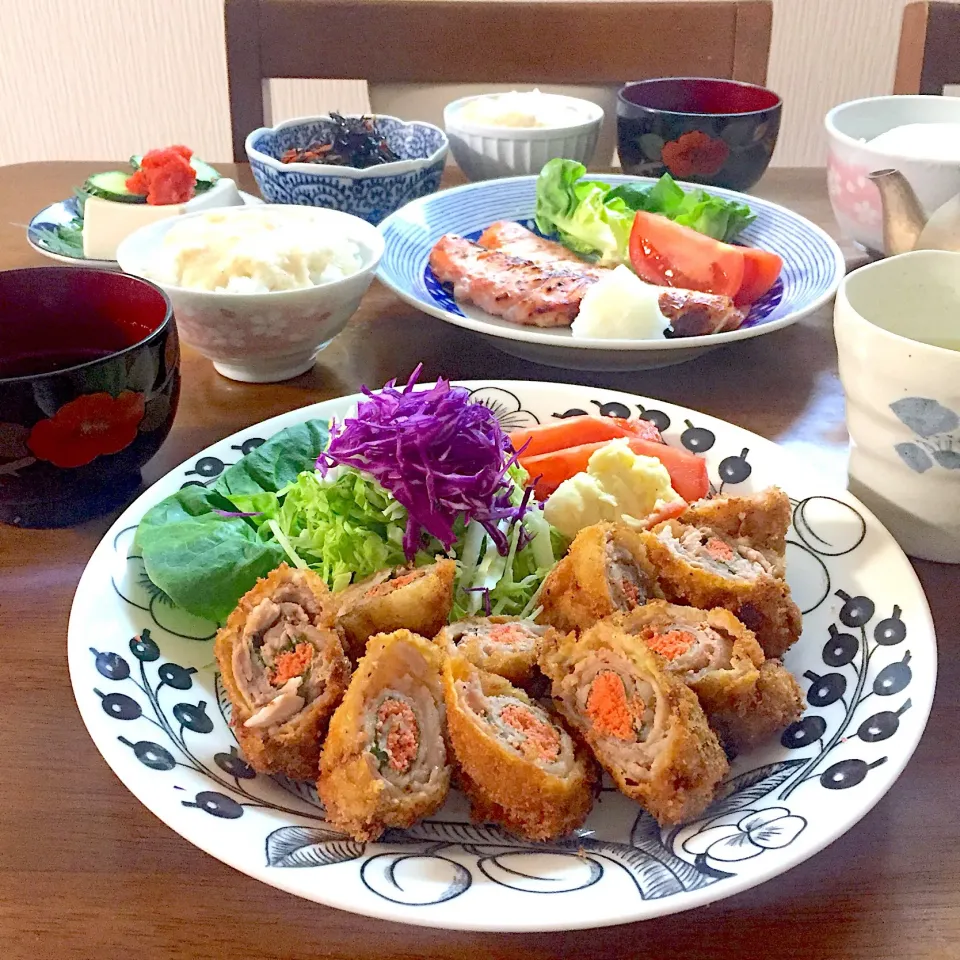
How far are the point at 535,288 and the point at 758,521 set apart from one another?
78 cm

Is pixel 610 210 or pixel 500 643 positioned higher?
pixel 610 210

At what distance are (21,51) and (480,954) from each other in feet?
15.7

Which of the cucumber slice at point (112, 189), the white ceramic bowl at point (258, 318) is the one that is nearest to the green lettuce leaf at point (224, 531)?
the white ceramic bowl at point (258, 318)

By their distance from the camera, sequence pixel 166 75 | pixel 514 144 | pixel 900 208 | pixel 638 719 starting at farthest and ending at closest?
pixel 166 75 < pixel 514 144 < pixel 900 208 < pixel 638 719

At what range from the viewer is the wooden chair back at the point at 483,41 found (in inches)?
104

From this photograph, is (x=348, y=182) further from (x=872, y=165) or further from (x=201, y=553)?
(x=201, y=553)

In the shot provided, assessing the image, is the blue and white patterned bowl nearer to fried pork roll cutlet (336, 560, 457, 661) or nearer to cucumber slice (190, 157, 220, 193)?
cucumber slice (190, 157, 220, 193)

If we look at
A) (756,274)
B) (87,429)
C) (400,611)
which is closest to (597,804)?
(400,611)

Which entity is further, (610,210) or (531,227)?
(531,227)

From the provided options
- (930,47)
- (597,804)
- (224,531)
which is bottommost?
(597,804)

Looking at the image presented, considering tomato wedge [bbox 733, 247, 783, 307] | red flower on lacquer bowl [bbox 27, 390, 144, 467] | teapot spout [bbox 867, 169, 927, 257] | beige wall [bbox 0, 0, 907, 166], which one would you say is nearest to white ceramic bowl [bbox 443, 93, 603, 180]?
tomato wedge [bbox 733, 247, 783, 307]

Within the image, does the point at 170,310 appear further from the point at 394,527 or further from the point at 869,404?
the point at 869,404

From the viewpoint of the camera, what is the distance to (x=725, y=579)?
1.07 meters

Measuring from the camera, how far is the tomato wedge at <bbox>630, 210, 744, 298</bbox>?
180cm
